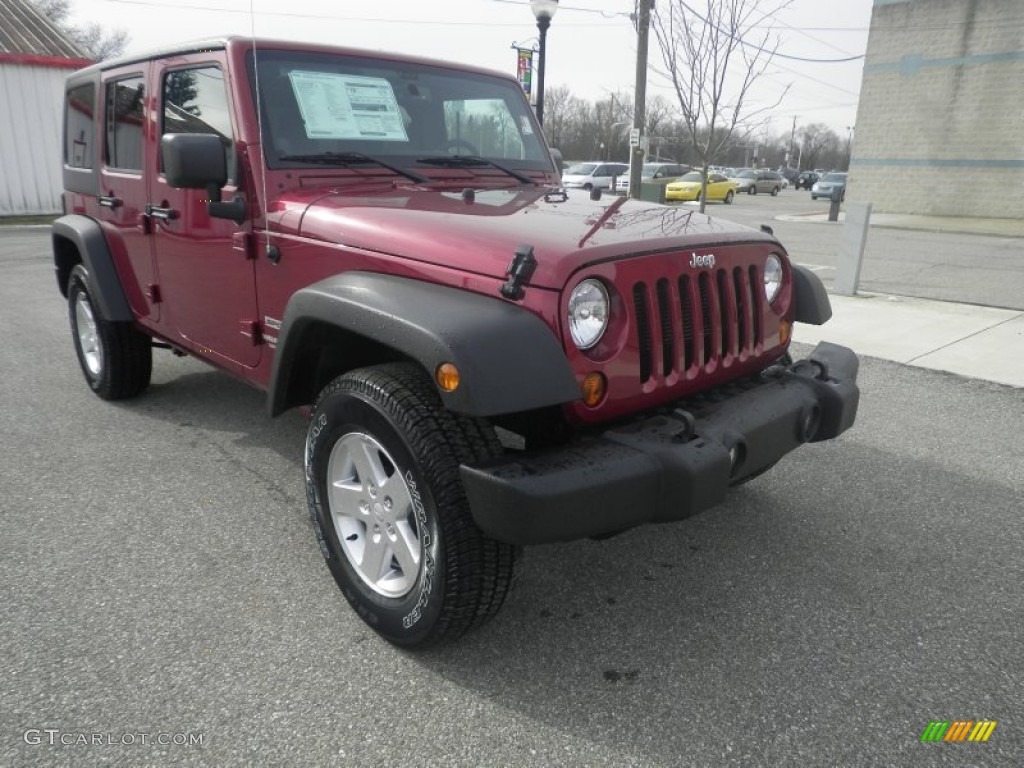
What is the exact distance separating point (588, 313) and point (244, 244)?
160 centimetres

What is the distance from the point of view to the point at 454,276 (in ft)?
7.38

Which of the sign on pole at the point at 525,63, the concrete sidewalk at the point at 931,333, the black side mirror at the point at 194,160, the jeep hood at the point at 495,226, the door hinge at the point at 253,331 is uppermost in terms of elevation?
the sign on pole at the point at 525,63

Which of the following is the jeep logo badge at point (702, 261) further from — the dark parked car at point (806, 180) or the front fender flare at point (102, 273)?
the dark parked car at point (806, 180)

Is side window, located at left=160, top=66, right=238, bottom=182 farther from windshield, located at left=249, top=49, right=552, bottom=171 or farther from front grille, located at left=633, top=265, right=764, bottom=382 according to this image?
front grille, located at left=633, top=265, right=764, bottom=382

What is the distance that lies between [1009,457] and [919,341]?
2844 mm

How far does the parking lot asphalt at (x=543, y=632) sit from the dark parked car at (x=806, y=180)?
2081 inches

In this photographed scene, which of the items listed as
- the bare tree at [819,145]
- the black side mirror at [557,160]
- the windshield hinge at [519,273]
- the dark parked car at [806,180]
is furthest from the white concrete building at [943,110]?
the bare tree at [819,145]

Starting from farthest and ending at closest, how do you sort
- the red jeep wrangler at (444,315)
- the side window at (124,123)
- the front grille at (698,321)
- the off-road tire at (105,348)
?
the off-road tire at (105,348)
the side window at (124,123)
the front grille at (698,321)
the red jeep wrangler at (444,315)

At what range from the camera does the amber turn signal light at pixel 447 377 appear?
77.5 inches

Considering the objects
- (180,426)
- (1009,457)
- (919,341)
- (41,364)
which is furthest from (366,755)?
(919,341)

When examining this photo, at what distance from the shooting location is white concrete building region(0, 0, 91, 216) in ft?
51.2

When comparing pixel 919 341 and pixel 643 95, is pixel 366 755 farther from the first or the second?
pixel 643 95

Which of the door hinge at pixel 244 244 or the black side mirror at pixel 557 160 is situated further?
the black side mirror at pixel 557 160

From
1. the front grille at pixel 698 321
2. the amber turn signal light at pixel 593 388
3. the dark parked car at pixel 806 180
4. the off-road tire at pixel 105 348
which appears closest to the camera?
the amber turn signal light at pixel 593 388
